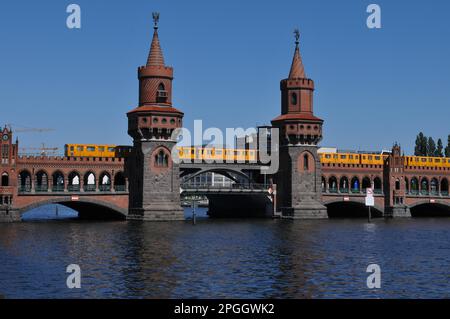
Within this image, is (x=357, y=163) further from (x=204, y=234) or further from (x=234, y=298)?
A: (x=234, y=298)

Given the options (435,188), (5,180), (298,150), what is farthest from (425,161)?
(5,180)

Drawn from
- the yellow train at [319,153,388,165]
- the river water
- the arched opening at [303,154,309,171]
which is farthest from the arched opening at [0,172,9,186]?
the yellow train at [319,153,388,165]

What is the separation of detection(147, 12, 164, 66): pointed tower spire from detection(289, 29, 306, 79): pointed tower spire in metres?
22.7

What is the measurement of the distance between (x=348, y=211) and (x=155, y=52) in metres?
52.2

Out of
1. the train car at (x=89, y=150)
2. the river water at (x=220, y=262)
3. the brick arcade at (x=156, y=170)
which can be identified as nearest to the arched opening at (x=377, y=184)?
the brick arcade at (x=156, y=170)

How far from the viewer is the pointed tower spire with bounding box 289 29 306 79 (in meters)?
114

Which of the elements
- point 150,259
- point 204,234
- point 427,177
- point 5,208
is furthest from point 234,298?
point 427,177

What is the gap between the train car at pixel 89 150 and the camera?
345 ft

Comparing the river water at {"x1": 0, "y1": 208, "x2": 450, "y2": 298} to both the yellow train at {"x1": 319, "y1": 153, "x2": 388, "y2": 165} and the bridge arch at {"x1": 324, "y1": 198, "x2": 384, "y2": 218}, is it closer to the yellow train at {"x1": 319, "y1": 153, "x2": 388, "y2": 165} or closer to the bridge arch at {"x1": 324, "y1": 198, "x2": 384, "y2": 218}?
the bridge arch at {"x1": 324, "y1": 198, "x2": 384, "y2": 218}

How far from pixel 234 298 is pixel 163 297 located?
12.7ft

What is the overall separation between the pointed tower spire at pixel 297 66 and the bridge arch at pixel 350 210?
2568 cm

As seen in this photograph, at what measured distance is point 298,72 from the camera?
114 m

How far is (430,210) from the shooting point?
465ft

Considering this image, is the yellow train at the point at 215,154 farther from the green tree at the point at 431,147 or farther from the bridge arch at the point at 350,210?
the green tree at the point at 431,147
